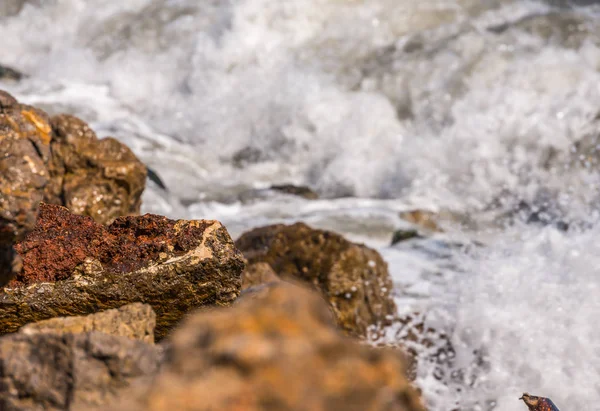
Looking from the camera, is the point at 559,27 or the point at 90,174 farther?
the point at 559,27

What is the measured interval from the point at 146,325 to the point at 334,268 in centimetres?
357

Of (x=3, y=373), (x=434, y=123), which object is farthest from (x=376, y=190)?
(x=3, y=373)

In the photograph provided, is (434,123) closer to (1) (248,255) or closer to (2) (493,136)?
(2) (493,136)

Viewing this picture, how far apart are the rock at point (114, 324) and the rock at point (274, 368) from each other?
72 centimetres

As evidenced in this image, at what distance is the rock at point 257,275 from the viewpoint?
4.35 metres

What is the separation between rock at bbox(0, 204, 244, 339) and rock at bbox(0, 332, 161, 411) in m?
1.06

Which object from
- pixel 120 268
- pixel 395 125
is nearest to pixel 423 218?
pixel 395 125

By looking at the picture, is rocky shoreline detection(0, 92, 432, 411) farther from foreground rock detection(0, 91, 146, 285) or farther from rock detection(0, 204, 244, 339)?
foreground rock detection(0, 91, 146, 285)

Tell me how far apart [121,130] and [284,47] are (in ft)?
12.1

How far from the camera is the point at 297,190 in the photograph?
9.78m

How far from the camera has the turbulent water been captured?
6113mm

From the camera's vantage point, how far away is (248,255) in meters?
5.46

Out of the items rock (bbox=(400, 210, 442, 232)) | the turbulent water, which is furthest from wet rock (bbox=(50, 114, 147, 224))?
rock (bbox=(400, 210, 442, 232))

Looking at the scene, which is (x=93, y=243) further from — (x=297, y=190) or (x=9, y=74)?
(x=9, y=74)
